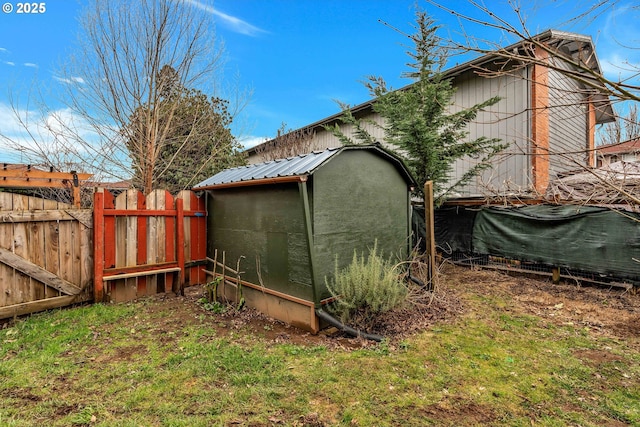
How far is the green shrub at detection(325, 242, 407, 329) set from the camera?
377 centimetres

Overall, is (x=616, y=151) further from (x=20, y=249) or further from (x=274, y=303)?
(x=20, y=249)

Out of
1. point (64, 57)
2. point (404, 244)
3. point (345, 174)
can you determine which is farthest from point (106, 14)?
point (404, 244)

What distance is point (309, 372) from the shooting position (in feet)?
9.53

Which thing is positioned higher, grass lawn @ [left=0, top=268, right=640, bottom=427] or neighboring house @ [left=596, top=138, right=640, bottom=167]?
neighboring house @ [left=596, top=138, right=640, bottom=167]

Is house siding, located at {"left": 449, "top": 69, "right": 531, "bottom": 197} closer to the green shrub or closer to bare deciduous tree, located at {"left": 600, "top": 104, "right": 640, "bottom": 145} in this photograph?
the green shrub

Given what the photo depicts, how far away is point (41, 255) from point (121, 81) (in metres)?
3.50

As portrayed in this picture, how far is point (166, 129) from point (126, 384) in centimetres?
494

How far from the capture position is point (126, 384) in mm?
2686

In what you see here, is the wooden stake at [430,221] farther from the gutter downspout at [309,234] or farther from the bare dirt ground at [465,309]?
the gutter downspout at [309,234]

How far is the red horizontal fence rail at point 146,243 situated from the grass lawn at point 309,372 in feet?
Result: 1.92

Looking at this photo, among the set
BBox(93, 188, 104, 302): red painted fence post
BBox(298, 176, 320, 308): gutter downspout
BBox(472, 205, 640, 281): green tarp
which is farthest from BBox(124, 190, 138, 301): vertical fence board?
BBox(472, 205, 640, 281): green tarp

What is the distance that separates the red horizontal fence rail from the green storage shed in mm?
664

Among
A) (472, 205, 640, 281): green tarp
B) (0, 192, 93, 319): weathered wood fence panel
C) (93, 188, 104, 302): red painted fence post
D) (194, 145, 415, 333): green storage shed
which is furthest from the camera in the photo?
(472, 205, 640, 281): green tarp

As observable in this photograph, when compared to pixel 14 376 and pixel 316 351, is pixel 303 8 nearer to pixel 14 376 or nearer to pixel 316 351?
pixel 316 351
